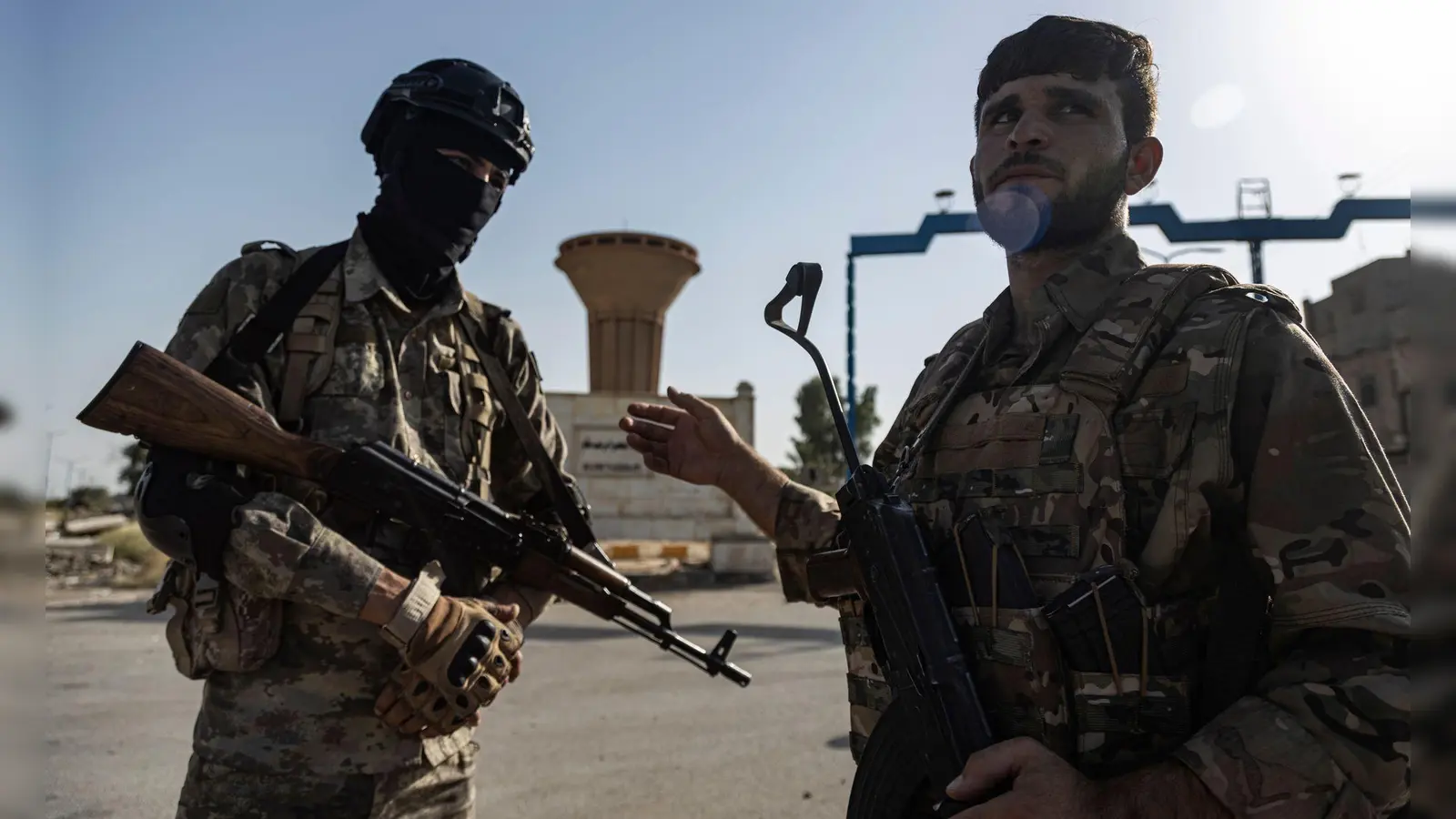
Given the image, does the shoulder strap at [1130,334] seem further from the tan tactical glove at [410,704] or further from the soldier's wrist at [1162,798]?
the tan tactical glove at [410,704]

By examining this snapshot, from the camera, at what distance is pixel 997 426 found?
1.53 metres

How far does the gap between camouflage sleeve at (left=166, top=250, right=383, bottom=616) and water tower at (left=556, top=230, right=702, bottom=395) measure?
22.2m

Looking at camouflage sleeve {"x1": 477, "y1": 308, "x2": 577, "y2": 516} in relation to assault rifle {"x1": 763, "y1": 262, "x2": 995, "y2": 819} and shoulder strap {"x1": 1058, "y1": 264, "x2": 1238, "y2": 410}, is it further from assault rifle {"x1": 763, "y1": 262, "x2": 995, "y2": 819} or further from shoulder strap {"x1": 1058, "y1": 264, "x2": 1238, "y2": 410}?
shoulder strap {"x1": 1058, "y1": 264, "x2": 1238, "y2": 410}

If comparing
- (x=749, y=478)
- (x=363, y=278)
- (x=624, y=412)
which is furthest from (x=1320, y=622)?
(x=624, y=412)

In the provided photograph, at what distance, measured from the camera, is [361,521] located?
Answer: 2449 mm

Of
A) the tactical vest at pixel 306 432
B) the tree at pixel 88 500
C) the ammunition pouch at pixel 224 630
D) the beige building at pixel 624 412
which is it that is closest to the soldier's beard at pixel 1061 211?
the tactical vest at pixel 306 432

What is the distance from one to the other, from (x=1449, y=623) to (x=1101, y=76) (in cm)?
138

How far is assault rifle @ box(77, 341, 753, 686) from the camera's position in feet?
7.14

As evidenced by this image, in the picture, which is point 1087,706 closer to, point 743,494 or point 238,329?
point 743,494

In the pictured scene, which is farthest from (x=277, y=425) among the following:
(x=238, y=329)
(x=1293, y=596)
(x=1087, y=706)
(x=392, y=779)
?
(x=1293, y=596)

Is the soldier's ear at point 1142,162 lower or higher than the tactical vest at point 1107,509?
higher

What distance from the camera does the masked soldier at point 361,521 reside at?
2115 millimetres

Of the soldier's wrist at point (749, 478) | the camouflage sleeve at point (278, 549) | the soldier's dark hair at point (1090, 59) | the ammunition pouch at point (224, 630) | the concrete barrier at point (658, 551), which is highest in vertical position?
the soldier's dark hair at point (1090, 59)

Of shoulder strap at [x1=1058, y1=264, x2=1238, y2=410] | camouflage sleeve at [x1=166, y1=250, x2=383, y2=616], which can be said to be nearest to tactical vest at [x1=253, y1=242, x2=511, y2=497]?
camouflage sleeve at [x1=166, y1=250, x2=383, y2=616]
